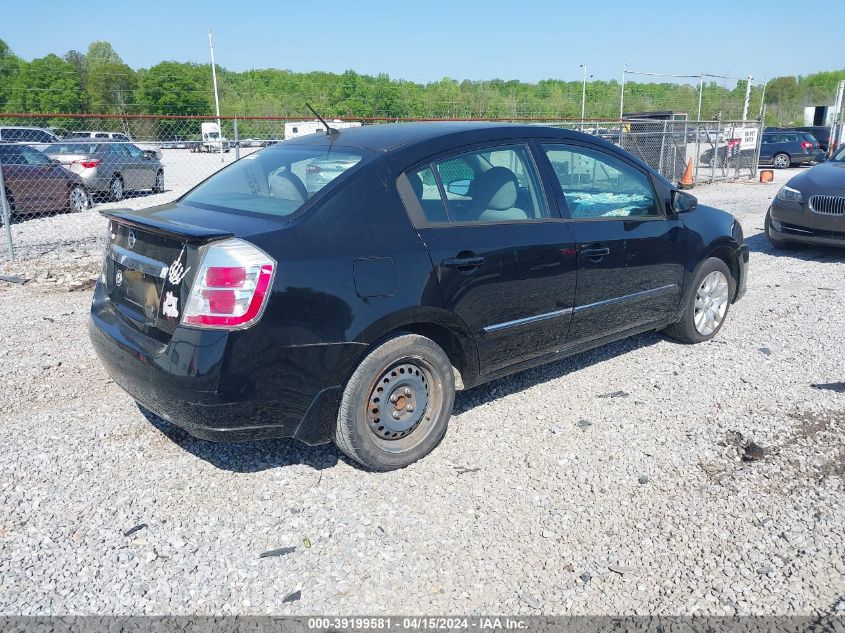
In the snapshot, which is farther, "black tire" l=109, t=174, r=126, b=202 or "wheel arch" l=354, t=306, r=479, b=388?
"black tire" l=109, t=174, r=126, b=202

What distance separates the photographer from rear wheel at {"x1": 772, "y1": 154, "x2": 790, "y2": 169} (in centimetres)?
2777

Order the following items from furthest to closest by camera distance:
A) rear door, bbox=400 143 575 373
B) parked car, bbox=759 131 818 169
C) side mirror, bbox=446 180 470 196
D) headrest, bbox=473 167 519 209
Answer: parked car, bbox=759 131 818 169 < headrest, bbox=473 167 519 209 < side mirror, bbox=446 180 470 196 < rear door, bbox=400 143 575 373

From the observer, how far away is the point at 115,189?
616 inches

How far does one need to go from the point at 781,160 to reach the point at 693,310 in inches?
1033

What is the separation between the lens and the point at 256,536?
125 inches

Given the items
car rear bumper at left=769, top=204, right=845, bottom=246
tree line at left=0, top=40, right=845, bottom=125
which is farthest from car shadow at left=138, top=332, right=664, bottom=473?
tree line at left=0, top=40, right=845, bottom=125

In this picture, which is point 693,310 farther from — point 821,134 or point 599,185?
point 821,134

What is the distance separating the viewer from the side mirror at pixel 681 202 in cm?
513

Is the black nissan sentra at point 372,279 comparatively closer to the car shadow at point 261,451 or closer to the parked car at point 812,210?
the car shadow at point 261,451

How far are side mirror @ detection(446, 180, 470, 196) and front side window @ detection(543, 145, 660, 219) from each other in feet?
2.46

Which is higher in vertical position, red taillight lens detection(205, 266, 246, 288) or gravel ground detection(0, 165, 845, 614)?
red taillight lens detection(205, 266, 246, 288)

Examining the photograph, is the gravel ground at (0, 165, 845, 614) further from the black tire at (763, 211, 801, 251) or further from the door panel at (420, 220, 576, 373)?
the black tire at (763, 211, 801, 251)

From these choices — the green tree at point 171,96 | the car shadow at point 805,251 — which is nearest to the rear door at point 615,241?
the car shadow at point 805,251

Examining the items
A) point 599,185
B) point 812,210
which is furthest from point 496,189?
point 812,210
